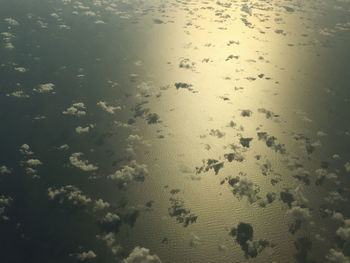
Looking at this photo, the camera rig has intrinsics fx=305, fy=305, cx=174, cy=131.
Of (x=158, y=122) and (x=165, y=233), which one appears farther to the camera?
(x=158, y=122)

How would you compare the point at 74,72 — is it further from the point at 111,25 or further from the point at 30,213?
the point at 30,213

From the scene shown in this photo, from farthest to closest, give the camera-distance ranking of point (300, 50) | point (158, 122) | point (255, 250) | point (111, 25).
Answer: point (111, 25) < point (300, 50) < point (158, 122) < point (255, 250)

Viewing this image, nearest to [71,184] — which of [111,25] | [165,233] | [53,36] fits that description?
[165,233]

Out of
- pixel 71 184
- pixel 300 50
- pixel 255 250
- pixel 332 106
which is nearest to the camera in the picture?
pixel 255 250

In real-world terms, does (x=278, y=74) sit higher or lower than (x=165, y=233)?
higher

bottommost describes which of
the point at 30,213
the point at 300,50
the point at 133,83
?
the point at 30,213

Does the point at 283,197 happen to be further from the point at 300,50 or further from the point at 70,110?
the point at 300,50
